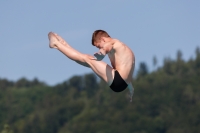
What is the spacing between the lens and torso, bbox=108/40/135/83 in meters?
17.5

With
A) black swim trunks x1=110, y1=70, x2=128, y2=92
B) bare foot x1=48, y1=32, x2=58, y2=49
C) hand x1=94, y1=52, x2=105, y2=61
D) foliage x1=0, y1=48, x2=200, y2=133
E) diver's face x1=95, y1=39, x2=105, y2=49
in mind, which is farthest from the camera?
foliage x1=0, y1=48, x2=200, y2=133

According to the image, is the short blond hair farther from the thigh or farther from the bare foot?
the bare foot

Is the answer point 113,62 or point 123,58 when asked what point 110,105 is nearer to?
point 113,62

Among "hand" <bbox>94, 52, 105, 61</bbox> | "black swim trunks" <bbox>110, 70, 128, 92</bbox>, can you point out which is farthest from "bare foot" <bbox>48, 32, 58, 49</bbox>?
"hand" <bbox>94, 52, 105, 61</bbox>

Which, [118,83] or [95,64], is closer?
[118,83]

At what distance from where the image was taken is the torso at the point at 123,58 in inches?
689

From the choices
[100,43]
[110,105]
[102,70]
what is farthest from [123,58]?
[110,105]

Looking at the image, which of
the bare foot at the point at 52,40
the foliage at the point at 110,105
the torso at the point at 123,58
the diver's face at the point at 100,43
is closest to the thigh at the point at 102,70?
the torso at the point at 123,58

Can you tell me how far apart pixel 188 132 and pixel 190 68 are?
130ft

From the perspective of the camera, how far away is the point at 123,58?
1753 centimetres

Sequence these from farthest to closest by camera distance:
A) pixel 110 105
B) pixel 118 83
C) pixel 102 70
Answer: pixel 110 105, pixel 102 70, pixel 118 83

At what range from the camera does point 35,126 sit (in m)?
140

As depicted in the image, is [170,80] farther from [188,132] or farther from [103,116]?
[188,132]

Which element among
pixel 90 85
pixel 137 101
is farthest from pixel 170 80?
pixel 90 85
